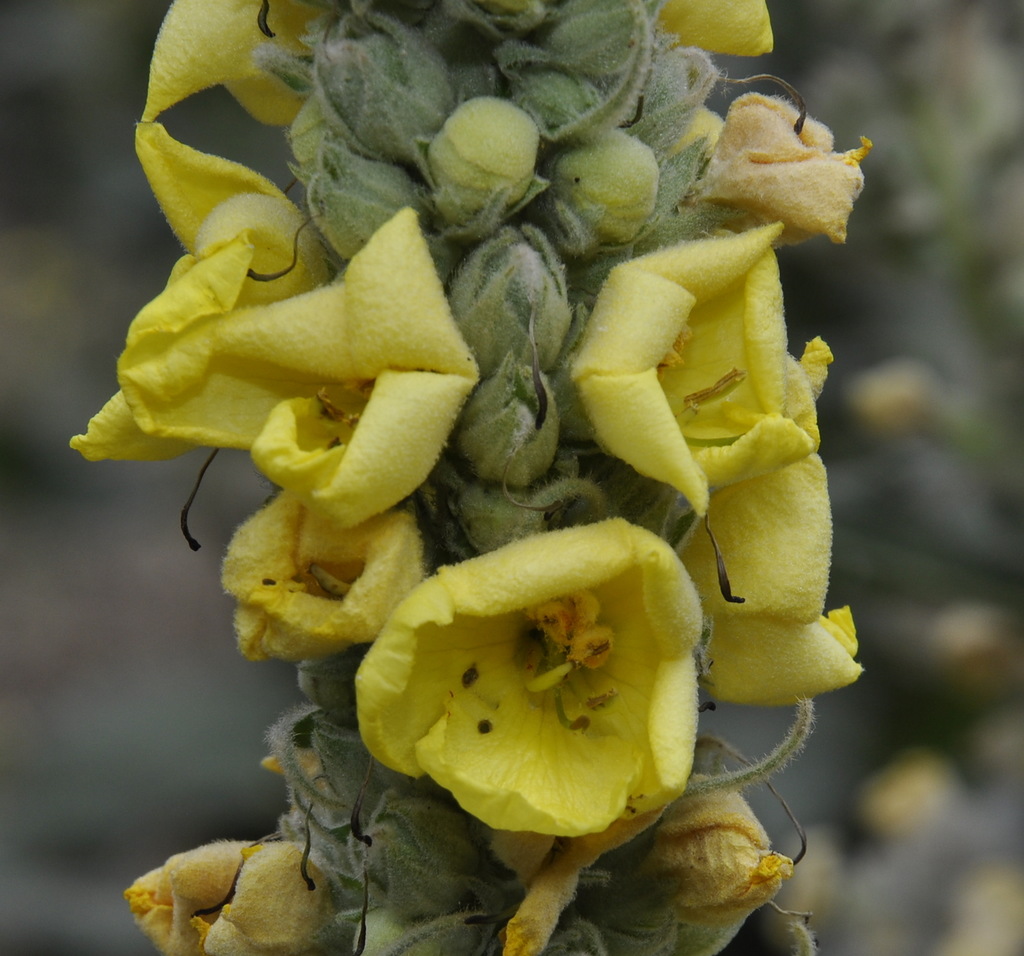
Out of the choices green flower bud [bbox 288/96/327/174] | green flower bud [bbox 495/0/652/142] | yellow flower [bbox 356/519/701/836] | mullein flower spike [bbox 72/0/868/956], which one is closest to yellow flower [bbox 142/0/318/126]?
mullein flower spike [bbox 72/0/868/956]

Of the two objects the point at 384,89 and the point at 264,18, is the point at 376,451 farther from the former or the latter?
the point at 264,18

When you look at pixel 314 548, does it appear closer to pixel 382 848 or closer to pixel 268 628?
pixel 268 628

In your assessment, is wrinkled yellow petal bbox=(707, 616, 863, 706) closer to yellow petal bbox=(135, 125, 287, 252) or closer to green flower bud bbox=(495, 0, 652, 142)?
green flower bud bbox=(495, 0, 652, 142)

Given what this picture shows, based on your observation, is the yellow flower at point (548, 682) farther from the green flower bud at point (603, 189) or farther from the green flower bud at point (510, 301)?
the green flower bud at point (603, 189)

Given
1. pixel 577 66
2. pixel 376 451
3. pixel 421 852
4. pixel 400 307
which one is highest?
pixel 577 66

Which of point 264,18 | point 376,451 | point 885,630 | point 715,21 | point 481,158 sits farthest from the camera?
point 885,630

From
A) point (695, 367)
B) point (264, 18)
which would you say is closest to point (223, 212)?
point (264, 18)

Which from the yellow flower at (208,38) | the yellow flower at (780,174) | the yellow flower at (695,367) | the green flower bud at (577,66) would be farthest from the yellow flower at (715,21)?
the yellow flower at (208,38)
